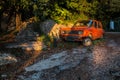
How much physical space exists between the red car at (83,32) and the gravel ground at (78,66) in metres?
1.29

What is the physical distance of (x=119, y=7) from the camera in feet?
95.7

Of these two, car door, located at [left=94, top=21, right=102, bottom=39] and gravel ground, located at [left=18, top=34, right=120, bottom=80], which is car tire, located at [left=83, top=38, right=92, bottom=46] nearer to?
gravel ground, located at [left=18, top=34, right=120, bottom=80]

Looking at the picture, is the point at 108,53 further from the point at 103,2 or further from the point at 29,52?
the point at 103,2

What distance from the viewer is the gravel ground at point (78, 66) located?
13.0m

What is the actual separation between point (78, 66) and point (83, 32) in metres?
5.58

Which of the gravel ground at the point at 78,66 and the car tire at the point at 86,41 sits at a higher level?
the car tire at the point at 86,41

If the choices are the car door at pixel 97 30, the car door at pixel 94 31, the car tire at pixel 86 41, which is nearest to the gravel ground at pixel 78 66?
the car tire at pixel 86 41

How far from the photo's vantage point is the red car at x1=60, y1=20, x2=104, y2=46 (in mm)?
19797

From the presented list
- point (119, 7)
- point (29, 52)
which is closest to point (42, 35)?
point (29, 52)

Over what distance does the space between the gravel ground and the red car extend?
1285 millimetres

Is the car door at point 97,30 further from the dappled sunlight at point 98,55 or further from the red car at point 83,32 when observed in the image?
the dappled sunlight at point 98,55

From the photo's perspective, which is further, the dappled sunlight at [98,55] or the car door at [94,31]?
the car door at [94,31]

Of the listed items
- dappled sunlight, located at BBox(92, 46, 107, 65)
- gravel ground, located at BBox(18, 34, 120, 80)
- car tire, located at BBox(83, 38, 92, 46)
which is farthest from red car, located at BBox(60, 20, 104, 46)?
gravel ground, located at BBox(18, 34, 120, 80)

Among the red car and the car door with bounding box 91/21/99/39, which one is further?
the car door with bounding box 91/21/99/39
